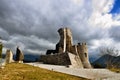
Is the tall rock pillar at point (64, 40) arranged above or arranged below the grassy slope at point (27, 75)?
above

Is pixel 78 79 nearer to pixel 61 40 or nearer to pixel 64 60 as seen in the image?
pixel 64 60

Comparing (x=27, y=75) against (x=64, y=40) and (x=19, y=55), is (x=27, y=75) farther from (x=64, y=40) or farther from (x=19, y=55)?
(x=64, y=40)

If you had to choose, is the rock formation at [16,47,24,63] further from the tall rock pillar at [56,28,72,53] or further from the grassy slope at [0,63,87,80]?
the grassy slope at [0,63,87,80]

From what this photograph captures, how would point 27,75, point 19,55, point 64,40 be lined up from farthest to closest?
1. point 64,40
2. point 19,55
3. point 27,75

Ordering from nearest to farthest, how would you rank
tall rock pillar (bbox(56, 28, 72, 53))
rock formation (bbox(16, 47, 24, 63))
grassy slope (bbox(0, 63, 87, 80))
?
grassy slope (bbox(0, 63, 87, 80)), rock formation (bbox(16, 47, 24, 63)), tall rock pillar (bbox(56, 28, 72, 53))

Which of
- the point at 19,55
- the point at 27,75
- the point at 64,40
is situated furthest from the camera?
the point at 64,40

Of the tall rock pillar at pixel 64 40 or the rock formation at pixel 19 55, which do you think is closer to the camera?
the rock formation at pixel 19 55

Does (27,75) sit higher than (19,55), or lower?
lower

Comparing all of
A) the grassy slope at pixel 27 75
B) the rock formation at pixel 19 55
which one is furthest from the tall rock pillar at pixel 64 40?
the grassy slope at pixel 27 75

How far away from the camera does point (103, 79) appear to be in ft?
68.1

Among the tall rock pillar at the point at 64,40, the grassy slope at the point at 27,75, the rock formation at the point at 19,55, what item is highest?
the tall rock pillar at the point at 64,40

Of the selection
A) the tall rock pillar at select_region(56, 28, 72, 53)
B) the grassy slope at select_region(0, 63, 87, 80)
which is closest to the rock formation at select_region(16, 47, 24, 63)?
the tall rock pillar at select_region(56, 28, 72, 53)

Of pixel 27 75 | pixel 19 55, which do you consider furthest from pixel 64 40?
pixel 27 75

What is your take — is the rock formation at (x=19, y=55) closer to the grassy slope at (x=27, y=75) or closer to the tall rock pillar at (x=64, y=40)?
the tall rock pillar at (x=64, y=40)
